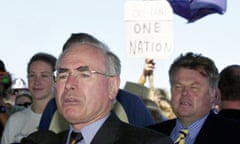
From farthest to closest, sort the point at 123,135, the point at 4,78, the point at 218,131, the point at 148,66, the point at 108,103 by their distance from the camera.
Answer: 1. the point at 148,66
2. the point at 4,78
3. the point at 218,131
4. the point at 108,103
5. the point at 123,135

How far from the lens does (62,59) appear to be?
277cm

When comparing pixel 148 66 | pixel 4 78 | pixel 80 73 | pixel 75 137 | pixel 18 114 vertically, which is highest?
pixel 80 73

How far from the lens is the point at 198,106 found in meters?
3.88

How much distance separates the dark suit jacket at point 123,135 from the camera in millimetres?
2488

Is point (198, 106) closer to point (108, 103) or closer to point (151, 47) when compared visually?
point (108, 103)

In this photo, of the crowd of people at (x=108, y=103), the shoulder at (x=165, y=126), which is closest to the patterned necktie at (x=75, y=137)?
the crowd of people at (x=108, y=103)

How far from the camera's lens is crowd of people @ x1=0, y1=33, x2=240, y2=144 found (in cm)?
260

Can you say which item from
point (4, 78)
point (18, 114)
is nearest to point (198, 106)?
point (18, 114)

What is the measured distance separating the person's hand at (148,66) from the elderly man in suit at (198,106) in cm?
323

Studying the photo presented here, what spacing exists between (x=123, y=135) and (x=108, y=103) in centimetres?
Result: 21

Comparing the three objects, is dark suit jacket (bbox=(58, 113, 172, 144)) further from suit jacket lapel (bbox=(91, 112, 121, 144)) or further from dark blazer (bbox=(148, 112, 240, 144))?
dark blazer (bbox=(148, 112, 240, 144))

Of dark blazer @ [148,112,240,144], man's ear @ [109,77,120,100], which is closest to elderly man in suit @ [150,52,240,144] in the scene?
dark blazer @ [148,112,240,144]

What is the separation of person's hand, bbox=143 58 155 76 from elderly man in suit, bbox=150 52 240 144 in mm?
3233

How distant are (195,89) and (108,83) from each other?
128 centimetres
